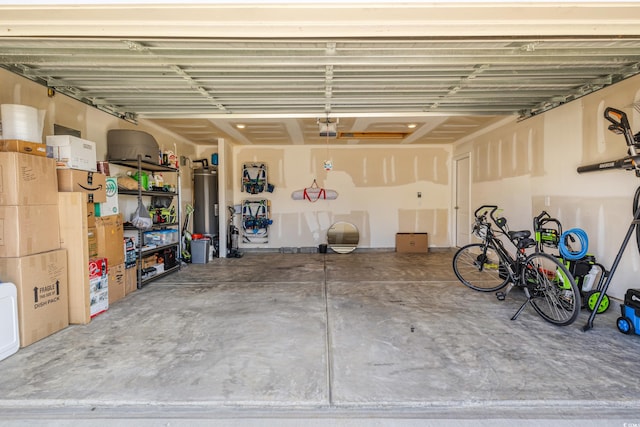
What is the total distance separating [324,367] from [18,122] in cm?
312

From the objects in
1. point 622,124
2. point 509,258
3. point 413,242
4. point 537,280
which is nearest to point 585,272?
point 537,280

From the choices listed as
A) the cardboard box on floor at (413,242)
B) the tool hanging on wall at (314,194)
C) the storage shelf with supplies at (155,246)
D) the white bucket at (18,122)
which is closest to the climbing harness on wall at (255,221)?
the tool hanging on wall at (314,194)

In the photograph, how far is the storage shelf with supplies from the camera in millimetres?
4137

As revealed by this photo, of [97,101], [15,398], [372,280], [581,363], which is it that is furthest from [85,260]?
[581,363]

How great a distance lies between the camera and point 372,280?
4.64 meters

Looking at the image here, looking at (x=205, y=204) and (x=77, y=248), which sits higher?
(x=205, y=204)

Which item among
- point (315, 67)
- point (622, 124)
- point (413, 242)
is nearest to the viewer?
point (622, 124)

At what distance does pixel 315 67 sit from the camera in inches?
114

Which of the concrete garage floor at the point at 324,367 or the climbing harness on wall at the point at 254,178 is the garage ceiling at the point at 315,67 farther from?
the climbing harness on wall at the point at 254,178

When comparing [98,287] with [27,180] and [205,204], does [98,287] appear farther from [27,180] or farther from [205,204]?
[205,204]

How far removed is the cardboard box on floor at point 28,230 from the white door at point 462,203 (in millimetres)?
6574

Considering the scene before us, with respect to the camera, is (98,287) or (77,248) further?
(98,287)

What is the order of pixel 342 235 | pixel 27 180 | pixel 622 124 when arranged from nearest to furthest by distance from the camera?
pixel 27 180 < pixel 622 124 < pixel 342 235

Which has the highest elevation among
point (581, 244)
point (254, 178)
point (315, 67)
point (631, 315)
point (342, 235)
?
point (315, 67)
